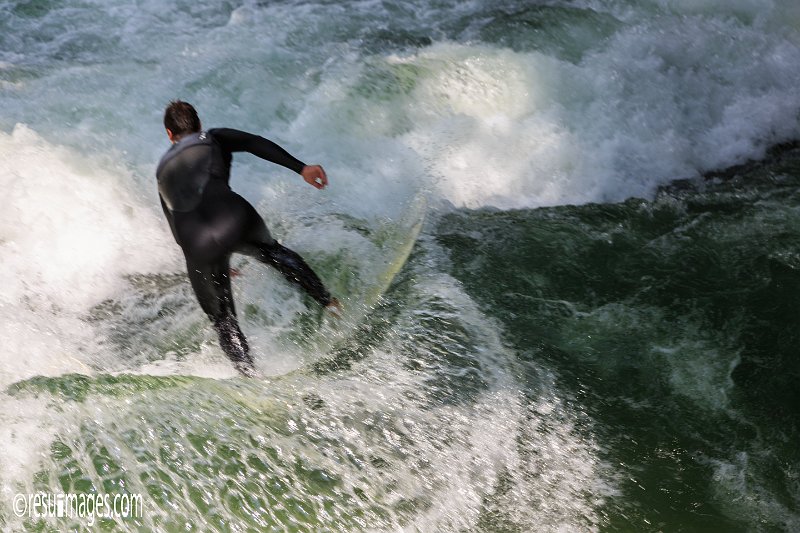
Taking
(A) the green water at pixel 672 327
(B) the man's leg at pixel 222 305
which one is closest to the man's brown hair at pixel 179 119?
(B) the man's leg at pixel 222 305

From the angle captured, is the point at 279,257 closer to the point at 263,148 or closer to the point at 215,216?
the point at 215,216

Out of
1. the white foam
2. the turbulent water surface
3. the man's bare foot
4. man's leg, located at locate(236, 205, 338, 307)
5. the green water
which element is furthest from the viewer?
the white foam

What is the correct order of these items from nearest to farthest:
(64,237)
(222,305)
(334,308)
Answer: (222,305) < (334,308) < (64,237)

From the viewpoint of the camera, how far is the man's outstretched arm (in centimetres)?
370

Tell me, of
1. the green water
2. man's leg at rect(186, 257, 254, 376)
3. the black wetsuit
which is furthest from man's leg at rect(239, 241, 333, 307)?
the green water

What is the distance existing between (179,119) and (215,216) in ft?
1.54

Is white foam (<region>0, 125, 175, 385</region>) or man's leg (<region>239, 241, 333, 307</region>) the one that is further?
white foam (<region>0, 125, 175, 385</region>)

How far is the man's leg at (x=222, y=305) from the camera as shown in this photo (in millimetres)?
3672

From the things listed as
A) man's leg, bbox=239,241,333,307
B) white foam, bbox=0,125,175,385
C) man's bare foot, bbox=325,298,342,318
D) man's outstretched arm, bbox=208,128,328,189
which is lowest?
white foam, bbox=0,125,175,385

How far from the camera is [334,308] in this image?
4.03 m

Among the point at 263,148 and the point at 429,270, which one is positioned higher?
the point at 263,148

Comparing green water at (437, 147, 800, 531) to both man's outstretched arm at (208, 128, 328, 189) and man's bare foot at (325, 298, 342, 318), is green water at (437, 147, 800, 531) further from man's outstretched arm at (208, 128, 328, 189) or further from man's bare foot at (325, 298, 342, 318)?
man's outstretched arm at (208, 128, 328, 189)

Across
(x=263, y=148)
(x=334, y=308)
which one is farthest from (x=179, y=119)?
(x=334, y=308)

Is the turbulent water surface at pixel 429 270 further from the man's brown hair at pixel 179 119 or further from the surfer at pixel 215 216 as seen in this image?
the man's brown hair at pixel 179 119
